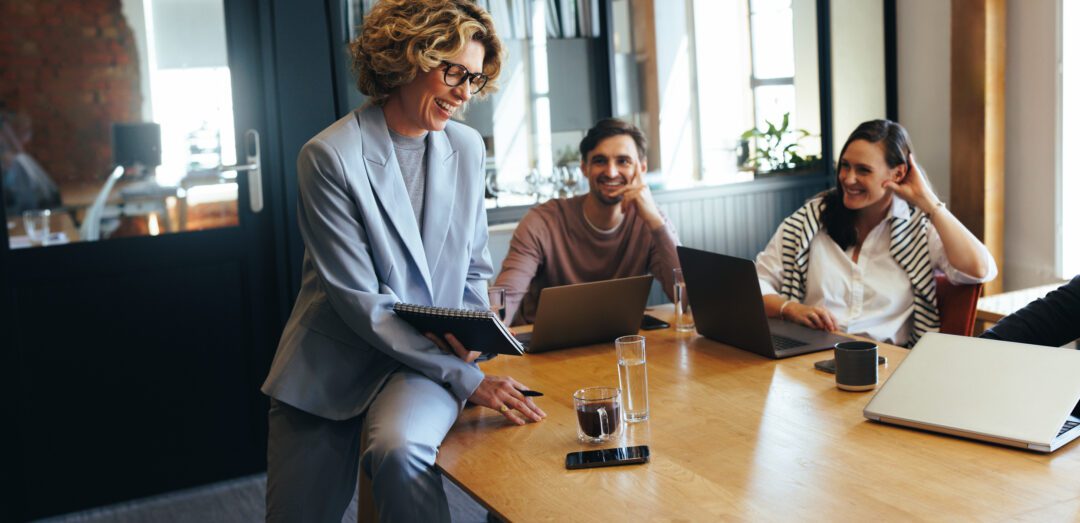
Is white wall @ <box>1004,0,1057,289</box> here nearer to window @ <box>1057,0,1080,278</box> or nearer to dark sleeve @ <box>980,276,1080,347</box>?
window @ <box>1057,0,1080,278</box>

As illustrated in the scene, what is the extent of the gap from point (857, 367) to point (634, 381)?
1.39 ft

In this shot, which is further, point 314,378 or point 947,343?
point 314,378

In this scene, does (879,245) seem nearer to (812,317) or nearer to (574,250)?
(812,317)

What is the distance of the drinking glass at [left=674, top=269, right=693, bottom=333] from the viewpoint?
95.1 inches

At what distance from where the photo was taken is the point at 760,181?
453 centimetres

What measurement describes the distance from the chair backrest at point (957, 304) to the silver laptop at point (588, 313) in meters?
0.96

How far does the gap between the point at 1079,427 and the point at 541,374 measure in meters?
1.02

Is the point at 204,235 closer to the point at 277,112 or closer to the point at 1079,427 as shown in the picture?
the point at 277,112

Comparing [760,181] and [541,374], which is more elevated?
[760,181]

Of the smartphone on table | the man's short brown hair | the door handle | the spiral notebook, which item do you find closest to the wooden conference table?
the smartphone on table

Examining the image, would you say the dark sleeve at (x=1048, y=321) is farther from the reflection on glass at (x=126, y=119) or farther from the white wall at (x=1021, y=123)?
the reflection on glass at (x=126, y=119)

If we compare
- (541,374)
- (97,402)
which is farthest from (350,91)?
(541,374)

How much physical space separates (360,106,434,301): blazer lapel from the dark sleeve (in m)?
1.19

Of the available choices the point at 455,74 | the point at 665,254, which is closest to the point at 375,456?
the point at 455,74
